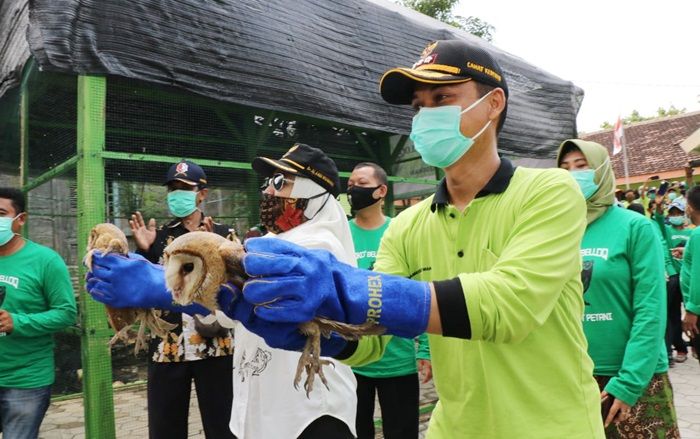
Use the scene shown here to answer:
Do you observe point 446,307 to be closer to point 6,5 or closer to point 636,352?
point 636,352

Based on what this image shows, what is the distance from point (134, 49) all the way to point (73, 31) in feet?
1.31

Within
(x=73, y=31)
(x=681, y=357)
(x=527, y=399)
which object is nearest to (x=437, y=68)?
(x=527, y=399)

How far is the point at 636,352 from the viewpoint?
2.29m

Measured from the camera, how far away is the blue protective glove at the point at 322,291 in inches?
37.7

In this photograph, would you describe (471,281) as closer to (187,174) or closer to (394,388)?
(394,388)

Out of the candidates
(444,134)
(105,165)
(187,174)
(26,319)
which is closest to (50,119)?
(105,165)

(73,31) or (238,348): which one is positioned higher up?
(73,31)

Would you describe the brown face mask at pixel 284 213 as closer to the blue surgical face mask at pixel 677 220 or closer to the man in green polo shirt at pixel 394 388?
the man in green polo shirt at pixel 394 388

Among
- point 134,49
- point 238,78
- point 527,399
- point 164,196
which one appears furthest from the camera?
point 164,196

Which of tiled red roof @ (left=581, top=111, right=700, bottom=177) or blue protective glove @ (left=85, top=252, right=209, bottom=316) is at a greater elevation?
tiled red roof @ (left=581, top=111, right=700, bottom=177)

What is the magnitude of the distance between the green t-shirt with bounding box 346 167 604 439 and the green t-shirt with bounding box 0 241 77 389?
256 centimetres

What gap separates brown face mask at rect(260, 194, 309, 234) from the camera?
2453mm

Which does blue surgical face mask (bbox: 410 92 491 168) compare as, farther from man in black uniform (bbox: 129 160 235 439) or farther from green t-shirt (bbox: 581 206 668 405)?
man in black uniform (bbox: 129 160 235 439)

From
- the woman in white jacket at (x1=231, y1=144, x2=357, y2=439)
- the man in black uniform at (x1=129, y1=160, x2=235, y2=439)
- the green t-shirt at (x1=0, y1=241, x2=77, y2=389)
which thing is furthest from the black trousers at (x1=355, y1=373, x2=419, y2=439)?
the green t-shirt at (x1=0, y1=241, x2=77, y2=389)
